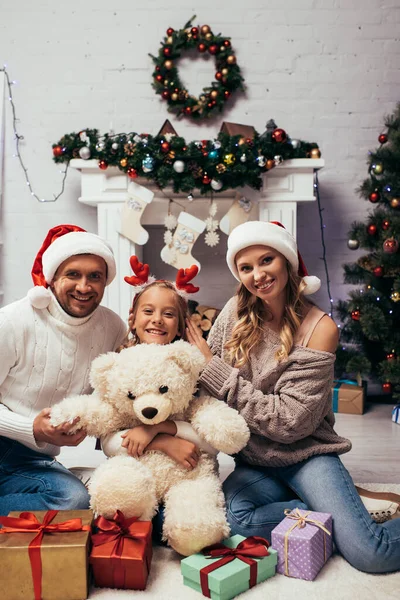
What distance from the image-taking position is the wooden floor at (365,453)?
242 cm

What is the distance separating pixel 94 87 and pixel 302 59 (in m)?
1.41

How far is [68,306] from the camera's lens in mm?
1837

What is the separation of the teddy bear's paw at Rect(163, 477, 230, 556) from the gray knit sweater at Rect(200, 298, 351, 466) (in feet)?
0.84

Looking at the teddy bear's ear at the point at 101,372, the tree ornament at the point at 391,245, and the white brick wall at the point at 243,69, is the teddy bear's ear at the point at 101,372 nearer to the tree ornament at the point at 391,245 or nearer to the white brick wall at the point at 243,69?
the tree ornament at the point at 391,245

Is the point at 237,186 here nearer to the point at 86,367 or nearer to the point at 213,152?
the point at 213,152

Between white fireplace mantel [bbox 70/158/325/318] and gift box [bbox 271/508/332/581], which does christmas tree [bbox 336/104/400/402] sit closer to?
white fireplace mantel [bbox 70/158/325/318]

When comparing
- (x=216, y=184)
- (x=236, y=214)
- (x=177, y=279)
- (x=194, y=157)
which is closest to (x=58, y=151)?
(x=194, y=157)

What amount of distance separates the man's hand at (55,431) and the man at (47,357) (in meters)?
0.05

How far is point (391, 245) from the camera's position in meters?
3.16

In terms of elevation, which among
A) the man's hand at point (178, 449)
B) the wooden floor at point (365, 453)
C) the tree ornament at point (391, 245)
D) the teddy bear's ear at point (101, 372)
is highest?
the tree ornament at point (391, 245)

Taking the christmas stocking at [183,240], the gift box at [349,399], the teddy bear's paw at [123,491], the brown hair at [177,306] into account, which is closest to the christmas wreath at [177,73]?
the christmas stocking at [183,240]

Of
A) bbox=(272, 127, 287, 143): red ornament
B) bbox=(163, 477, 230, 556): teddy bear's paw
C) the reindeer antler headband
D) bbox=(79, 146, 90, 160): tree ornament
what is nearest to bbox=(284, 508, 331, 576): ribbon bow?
bbox=(163, 477, 230, 556): teddy bear's paw

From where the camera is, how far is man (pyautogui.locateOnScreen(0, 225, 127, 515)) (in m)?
1.77

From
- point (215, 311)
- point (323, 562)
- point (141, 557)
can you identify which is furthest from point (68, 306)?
point (215, 311)
